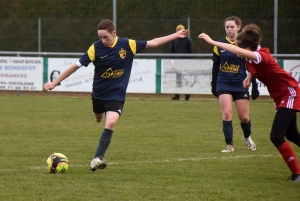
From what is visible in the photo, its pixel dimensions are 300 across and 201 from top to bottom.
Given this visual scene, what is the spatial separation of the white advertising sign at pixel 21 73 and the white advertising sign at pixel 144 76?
2906 mm

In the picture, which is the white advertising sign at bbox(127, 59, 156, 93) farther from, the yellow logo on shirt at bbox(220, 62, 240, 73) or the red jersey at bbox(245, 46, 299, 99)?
the red jersey at bbox(245, 46, 299, 99)

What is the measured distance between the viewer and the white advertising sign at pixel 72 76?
19.1 meters

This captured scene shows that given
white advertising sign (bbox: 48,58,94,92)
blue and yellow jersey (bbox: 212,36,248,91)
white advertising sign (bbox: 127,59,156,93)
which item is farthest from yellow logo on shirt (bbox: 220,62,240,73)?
white advertising sign (bbox: 48,58,94,92)

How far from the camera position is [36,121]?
1342cm

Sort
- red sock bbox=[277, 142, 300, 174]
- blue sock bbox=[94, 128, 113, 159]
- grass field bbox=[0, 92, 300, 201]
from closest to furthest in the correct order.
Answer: grass field bbox=[0, 92, 300, 201] < red sock bbox=[277, 142, 300, 174] < blue sock bbox=[94, 128, 113, 159]

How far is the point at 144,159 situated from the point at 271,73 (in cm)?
241

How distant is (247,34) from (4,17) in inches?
831

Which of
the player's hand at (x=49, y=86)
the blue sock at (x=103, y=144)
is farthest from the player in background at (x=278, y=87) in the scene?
the player's hand at (x=49, y=86)

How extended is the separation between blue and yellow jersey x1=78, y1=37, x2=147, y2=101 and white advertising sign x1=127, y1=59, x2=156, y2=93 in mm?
10650

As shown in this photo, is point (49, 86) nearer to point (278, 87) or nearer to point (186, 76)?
point (278, 87)

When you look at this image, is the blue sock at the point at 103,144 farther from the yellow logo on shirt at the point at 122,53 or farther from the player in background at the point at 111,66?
the yellow logo on shirt at the point at 122,53

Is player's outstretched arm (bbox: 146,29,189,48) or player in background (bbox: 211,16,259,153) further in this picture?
player in background (bbox: 211,16,259,153)

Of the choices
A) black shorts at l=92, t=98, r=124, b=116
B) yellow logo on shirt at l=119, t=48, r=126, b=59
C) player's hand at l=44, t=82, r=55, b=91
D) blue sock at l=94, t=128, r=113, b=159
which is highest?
yellow logo on shirt at l=119, t=48, r=126, b=59

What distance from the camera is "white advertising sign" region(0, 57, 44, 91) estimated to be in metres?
19.7
